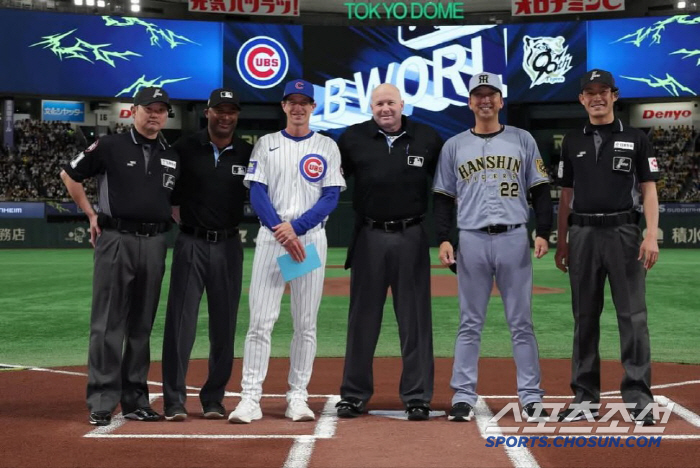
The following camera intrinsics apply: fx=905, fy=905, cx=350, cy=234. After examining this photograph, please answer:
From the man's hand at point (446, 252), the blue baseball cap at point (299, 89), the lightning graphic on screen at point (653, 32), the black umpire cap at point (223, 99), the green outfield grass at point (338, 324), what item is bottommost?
the green outfield grass at point (338, 324)

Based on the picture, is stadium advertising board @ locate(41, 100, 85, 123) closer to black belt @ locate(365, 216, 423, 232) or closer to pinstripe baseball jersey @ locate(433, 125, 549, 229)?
black belt @ locate(365, 216, 423, 232)

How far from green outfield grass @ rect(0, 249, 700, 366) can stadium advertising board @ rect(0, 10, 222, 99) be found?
17346 mm

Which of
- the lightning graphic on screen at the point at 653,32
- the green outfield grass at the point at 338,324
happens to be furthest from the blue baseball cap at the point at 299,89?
the lightning graphic on screen at the point at 653,32

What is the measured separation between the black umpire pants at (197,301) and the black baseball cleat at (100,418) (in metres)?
0.43

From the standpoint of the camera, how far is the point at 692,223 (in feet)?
102

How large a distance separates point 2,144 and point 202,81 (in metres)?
10.0

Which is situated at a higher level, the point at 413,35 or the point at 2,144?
the point at 413,35

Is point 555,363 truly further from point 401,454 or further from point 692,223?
point 692,223

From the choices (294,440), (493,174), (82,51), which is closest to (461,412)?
(294,440)

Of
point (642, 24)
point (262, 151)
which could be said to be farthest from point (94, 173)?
point (642, 24)

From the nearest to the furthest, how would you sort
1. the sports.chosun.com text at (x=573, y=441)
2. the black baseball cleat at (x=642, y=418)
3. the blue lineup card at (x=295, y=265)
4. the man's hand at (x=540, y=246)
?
the sports.chosun.com text at (x=573, y=441) → the black baseball cleat at (x=642, y=418) → the blue lineup card at (x=295, y=265) → the man's hand at (x=540, y=246)

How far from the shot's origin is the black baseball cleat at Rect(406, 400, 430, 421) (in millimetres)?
5691

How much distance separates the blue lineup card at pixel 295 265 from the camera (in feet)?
18.7

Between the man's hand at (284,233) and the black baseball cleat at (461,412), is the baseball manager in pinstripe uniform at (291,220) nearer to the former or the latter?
the man's hand at (284,233)
